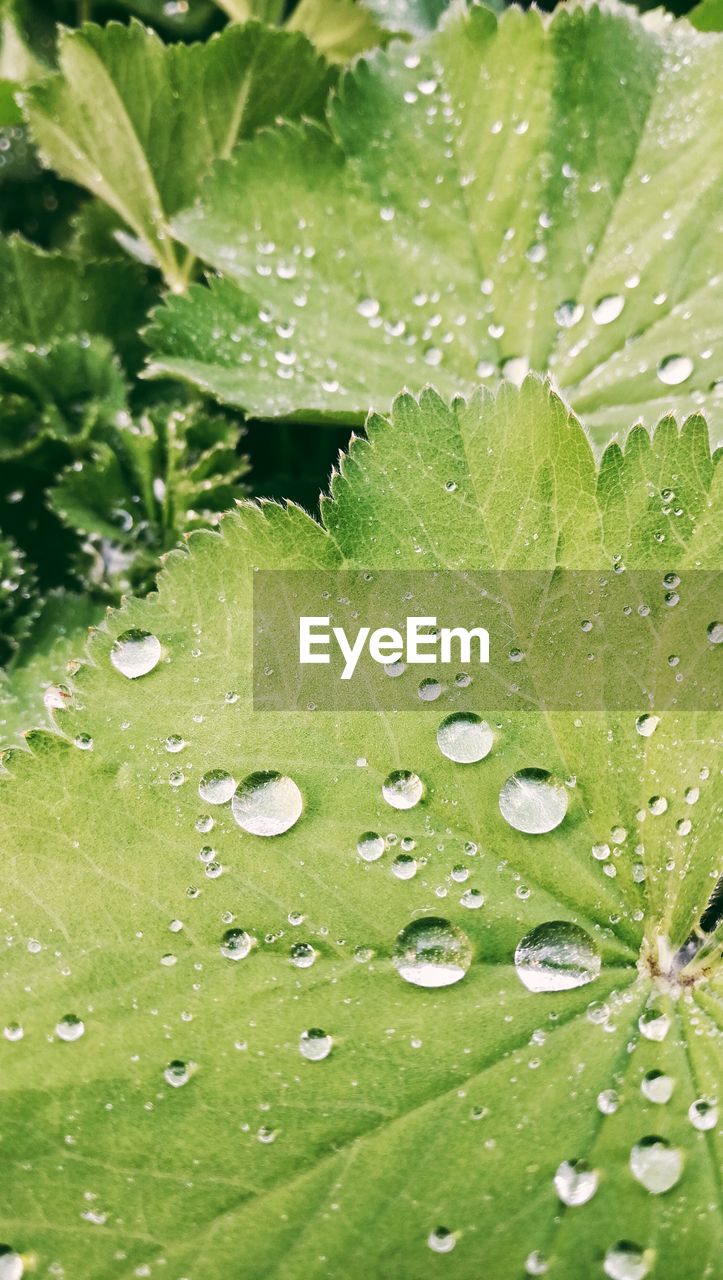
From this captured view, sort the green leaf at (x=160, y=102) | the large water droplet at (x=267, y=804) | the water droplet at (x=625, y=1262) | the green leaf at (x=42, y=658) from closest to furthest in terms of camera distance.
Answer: the water droplet at (x=625, y=1262)
the large water droplet at (x=267, y=804)
the green leaf at (x=42, y=658)
the green leaf at (x=160, y=102)

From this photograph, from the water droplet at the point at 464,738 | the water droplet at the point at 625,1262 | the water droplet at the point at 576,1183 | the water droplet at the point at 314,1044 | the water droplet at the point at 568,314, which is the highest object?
the water droplet at the point at 568,314

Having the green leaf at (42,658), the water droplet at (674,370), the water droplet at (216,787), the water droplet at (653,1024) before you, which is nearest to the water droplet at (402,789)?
the water droplet at (216,787)

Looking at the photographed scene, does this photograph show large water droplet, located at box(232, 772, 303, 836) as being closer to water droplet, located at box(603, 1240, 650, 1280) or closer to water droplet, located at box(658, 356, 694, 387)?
water droplet, located at box(603, 1240, 650, 1280)

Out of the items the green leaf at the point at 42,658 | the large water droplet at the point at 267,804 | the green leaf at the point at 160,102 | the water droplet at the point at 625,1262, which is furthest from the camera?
the green leaf at the point at 160,102

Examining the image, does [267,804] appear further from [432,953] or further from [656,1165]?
[656,1165]

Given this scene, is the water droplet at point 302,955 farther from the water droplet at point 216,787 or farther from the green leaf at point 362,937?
the water droplet at point 216,787

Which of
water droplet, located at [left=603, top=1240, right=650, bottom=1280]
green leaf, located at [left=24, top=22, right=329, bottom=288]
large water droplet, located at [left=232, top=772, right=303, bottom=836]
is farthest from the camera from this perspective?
green leaf, located at [left=24, top=22, right=329, bottom=288]

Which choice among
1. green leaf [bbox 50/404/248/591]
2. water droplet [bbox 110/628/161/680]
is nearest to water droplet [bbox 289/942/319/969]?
water droplet [bbox 110/628/161/680]
